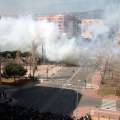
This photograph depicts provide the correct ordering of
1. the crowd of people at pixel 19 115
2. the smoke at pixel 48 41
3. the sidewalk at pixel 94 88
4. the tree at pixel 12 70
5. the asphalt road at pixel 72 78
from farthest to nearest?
the smoke at pixel 48 41 → the asphalt road at pixel 72 78 → the tree at pixel 12 70 → the sidewalk at pixel 94 88 → the crowd of people at pixel 19 115

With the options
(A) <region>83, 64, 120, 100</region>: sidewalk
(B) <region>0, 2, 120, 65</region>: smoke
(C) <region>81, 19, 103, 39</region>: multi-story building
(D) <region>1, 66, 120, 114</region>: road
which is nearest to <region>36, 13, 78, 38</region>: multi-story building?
(C) <region>81, 19, 103, 39</region>: multi-story building

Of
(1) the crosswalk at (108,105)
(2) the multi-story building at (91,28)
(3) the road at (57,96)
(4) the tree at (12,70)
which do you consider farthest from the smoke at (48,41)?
(1) the crosswalk at (108,105)

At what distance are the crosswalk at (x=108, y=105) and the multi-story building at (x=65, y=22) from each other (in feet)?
281

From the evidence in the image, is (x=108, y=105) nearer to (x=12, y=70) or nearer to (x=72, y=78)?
(x=12, y=70)

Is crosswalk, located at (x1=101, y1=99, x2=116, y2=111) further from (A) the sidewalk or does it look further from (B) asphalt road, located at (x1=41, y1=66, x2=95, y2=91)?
(B) asphalt road, located at (x1=41, y1=66, x2=95, y2=91)

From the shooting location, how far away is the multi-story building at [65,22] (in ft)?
422

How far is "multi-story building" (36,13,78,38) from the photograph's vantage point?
128 m

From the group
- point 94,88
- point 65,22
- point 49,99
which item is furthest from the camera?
point 65,22

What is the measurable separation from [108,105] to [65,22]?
94335mm

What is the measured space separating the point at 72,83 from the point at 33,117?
83.4ft

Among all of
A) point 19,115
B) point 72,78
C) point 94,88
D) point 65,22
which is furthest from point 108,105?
point 65,22

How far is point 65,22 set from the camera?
5133 inches

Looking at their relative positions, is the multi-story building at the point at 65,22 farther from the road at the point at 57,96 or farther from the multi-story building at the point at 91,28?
the road at the point at 57,96

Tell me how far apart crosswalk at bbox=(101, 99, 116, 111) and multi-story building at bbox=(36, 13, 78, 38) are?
8551 centimetres
